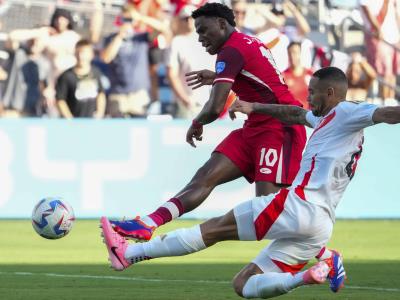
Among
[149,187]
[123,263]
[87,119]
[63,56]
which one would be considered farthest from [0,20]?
[123,263]

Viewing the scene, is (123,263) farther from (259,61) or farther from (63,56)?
(63,56)

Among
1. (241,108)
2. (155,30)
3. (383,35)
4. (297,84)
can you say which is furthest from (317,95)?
(383,35)

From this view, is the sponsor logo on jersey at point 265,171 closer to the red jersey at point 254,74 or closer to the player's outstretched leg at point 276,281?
the red jersey at point 254,74

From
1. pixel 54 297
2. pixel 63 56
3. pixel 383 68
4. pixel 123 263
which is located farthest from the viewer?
pixel 383 68

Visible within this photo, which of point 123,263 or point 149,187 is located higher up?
point 123,263

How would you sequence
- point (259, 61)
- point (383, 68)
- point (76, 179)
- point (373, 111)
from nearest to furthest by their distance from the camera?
point (373, 111), point (259, 61), point (76, 179), point (383, 68)

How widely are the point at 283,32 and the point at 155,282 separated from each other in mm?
9051

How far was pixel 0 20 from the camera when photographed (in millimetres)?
18406

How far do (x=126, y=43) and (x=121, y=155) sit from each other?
210cm

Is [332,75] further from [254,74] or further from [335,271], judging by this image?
[254,74]

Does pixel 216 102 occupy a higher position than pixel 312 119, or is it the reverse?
pixel 312 119

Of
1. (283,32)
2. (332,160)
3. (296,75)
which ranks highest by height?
(332,160)

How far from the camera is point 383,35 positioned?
1916 cm

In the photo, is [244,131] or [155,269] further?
[155,269]
